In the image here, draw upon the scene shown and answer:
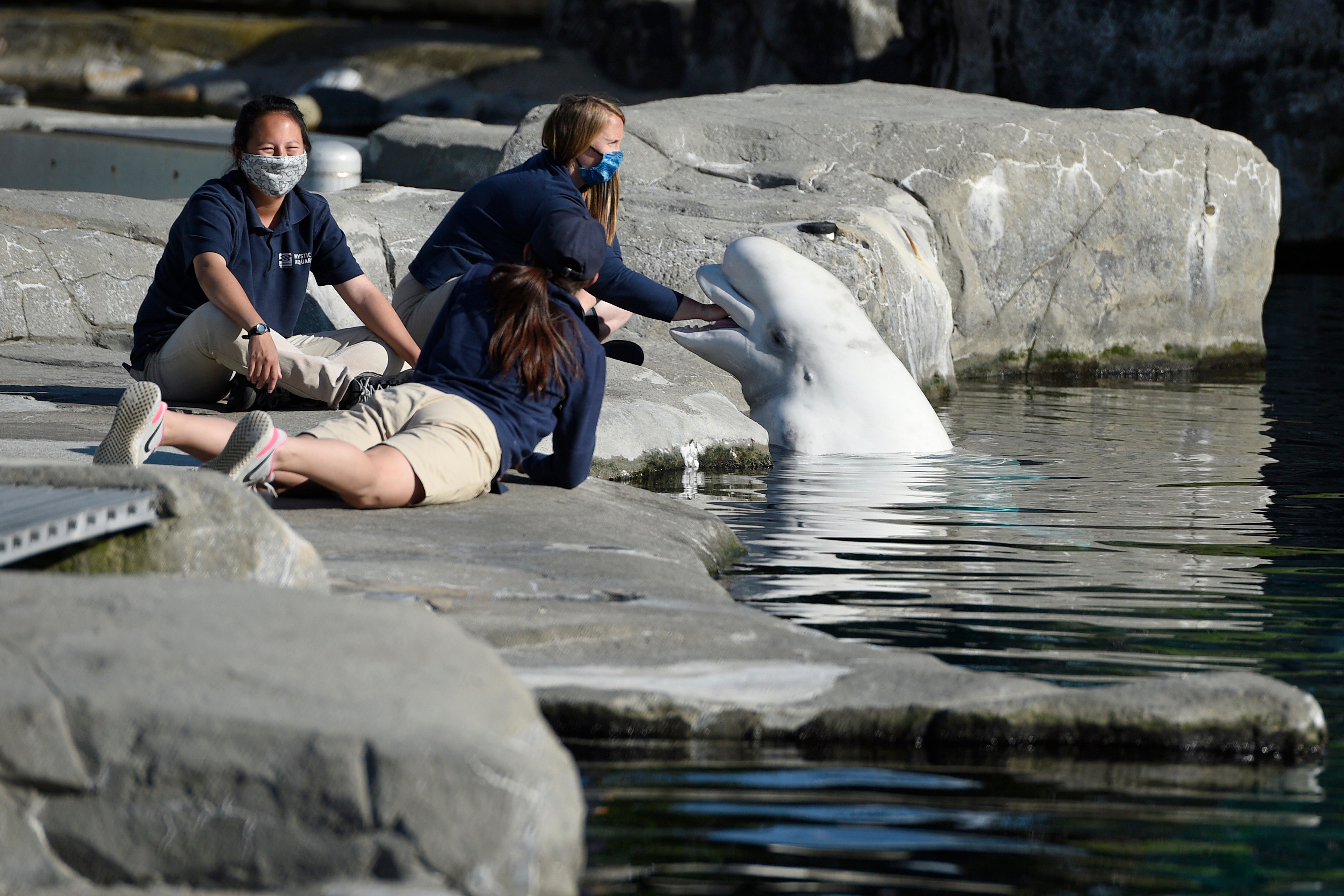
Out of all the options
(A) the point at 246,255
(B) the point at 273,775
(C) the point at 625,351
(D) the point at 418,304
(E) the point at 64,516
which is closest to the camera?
(B) the point at 273,775

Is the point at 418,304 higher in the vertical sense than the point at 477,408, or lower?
higher

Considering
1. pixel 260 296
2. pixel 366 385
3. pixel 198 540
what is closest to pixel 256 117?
pixel 260 296

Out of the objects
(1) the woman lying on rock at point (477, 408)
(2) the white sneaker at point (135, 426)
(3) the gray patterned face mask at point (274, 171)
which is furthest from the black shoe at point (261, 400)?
(2) the white sneaker at point (135, 426)

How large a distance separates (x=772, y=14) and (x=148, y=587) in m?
21.0

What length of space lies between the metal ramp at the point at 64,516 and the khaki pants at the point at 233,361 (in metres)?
1.81

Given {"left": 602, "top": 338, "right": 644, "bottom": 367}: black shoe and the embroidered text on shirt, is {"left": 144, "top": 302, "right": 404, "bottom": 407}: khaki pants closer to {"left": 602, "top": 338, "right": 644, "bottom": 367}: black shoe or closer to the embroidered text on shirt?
the embroidered text on shirt

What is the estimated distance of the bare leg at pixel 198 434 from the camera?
11.5ft

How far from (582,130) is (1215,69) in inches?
515

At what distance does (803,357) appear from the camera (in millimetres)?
5996

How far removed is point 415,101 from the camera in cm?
2545

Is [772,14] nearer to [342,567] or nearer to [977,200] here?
[977,200]

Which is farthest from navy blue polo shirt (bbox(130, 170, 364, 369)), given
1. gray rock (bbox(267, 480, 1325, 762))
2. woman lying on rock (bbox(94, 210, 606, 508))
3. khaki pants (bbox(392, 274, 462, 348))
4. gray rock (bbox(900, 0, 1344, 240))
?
gray rock (bbox(900, 0, 1344, 240))

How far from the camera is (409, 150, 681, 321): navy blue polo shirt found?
489 centimetres

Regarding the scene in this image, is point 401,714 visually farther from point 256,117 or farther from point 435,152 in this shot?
point 435,152
